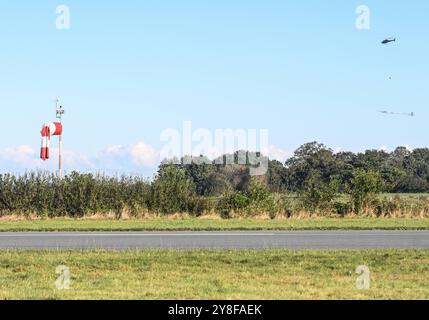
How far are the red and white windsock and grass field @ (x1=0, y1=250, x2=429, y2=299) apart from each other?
28835 millimetres

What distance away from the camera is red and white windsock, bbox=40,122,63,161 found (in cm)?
4306

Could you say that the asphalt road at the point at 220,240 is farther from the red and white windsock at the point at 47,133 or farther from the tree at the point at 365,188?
the red and white windsock at the point at 47,133

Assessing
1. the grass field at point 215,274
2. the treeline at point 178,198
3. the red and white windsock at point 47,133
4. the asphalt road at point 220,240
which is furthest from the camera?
the red and white windsock at point 47,133

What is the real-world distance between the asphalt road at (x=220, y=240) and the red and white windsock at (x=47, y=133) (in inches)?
895

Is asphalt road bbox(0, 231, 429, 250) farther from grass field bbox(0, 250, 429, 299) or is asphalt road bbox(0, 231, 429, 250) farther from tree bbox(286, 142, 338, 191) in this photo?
tree bbox(286, 142, 338, 191)

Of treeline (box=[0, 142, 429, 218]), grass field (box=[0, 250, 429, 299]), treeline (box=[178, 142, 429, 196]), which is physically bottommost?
grass field (box=[0, 250, 429, 299])

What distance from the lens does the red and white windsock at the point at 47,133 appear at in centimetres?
4306

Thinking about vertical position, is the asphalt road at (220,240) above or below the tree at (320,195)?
below

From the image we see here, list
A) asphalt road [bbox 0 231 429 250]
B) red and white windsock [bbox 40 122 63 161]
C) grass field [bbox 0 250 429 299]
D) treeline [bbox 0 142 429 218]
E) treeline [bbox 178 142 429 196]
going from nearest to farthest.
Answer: grass field [bbox 0 250 429 299] → asphalt road [bbox 0 231 429 250] → treeline [bbox 0 142 429 218] → red and white windsock [bbox 40 122 63 161] → treeline [bbox 178 142 429 196]

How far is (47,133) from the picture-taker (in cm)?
4422

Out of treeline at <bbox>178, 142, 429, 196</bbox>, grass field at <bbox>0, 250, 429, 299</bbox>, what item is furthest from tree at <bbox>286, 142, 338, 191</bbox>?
grass field at <bbox>0, 250, 429, 299</bbox>

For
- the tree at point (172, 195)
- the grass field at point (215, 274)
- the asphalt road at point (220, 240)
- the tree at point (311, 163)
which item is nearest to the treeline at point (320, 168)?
the tree at point (311, 163)

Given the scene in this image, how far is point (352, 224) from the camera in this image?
78.6ft
